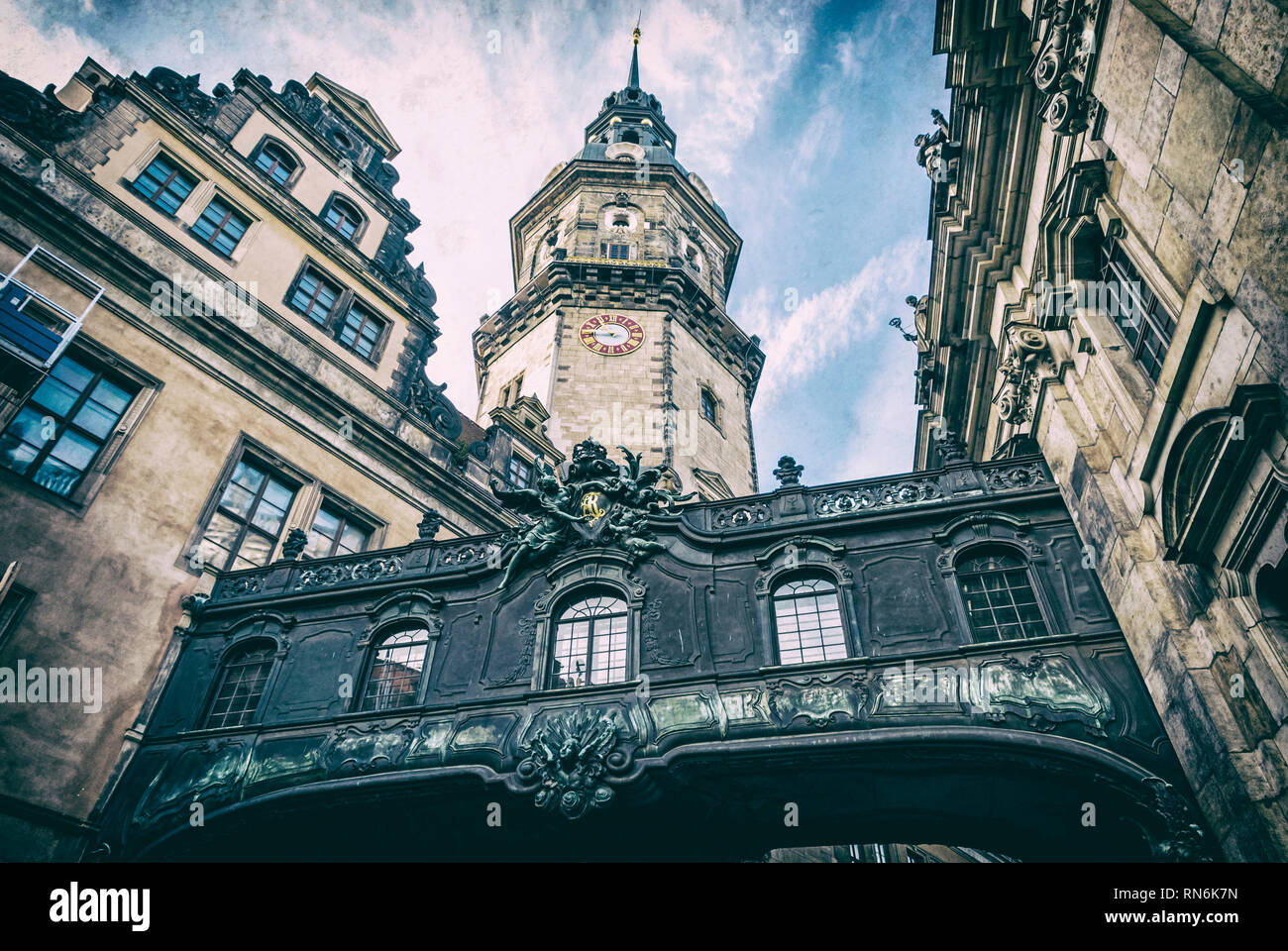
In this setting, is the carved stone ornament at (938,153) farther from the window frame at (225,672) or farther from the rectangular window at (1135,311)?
the window frame at (225,672)

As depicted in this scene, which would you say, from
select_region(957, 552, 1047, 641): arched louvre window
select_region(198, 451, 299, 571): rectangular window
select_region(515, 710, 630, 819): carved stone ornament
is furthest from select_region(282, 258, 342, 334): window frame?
select_region(957, 552, 1047, 641): arched louvre window

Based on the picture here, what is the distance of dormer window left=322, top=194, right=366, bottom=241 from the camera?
74.2ft

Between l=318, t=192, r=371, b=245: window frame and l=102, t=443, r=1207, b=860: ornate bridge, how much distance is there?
37.2 ft

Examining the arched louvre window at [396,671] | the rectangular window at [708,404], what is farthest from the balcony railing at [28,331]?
the rectangular window at [708,404]

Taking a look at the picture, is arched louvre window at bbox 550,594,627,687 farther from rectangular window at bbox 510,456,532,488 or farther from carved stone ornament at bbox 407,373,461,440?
rectangular window at bbox 510,456,532,488

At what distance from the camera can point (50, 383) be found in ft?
47.3

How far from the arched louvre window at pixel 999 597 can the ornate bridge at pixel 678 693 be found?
0.11 ft

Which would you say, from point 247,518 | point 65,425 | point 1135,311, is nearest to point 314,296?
point 247,518

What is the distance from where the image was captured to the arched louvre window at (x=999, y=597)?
11125 millimetres

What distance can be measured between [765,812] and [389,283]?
57.7 ft

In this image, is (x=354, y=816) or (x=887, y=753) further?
(x=354, y=816)

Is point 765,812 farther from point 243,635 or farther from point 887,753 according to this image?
point 243,635

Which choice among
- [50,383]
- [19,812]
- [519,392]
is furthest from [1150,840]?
[519,392]

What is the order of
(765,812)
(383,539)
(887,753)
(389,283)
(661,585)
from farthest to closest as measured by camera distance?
(389,283), (383,539), (661,585), (765,812), (887,753)
